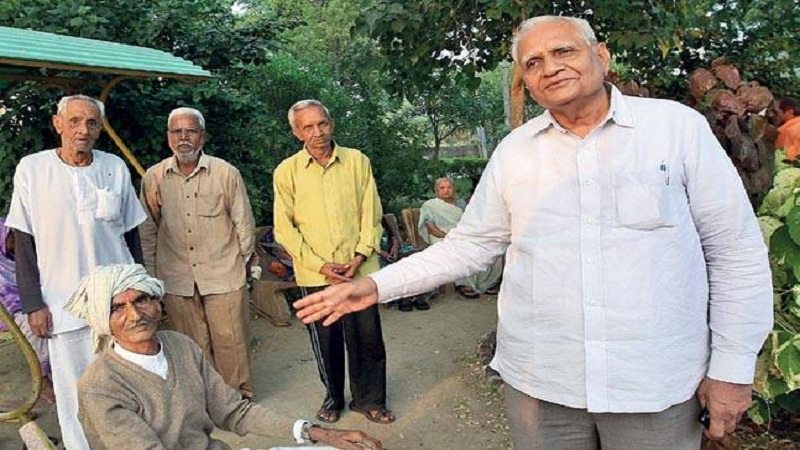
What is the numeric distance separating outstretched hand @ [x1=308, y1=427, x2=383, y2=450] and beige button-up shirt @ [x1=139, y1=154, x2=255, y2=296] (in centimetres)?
214

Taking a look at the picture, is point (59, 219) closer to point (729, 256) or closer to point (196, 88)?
point (729, 256)

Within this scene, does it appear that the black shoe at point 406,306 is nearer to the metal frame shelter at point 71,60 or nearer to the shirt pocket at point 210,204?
the shirt pocket at point 210,204

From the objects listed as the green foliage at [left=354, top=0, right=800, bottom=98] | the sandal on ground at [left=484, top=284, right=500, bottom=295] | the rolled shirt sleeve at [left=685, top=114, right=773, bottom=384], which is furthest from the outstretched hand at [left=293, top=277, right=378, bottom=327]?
the sandal on ground at [left=484, top=284, right=500, bottom=295]

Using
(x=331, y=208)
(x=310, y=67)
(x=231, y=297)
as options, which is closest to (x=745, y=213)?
(x=331, y=208)

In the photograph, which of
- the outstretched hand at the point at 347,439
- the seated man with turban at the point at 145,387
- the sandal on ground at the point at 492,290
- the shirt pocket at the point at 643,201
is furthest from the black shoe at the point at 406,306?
the shirt pocket at the point at 643,201

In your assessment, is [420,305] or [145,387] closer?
[145,387]

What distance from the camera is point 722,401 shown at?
164cm

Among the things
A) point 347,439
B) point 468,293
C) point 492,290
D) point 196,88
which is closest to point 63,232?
point 347,439

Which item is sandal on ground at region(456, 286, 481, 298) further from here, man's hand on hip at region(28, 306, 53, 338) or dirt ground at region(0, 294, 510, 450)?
man's hand on hip at region(28, 306, 53, 338)

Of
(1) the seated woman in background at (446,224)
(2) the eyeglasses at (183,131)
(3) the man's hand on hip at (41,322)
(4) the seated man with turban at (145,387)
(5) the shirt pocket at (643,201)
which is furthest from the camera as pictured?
(1) the seated woman in background at (446,224)

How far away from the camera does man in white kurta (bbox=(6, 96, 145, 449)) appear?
121 inches

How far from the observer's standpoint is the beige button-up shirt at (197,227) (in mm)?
3867

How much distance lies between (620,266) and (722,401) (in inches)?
17.3

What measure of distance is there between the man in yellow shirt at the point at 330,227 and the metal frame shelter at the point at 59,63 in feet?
2.92
